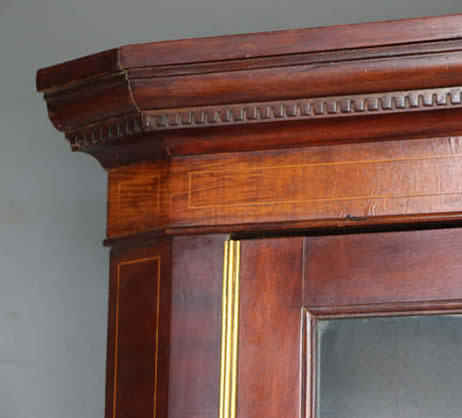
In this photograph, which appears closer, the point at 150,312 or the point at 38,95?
the point at 150,312

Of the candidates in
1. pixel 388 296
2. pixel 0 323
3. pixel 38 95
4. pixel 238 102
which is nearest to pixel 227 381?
pixel 388 296

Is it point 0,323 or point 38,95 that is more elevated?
point 38,95

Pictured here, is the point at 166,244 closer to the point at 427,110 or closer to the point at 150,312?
the point at 150,312

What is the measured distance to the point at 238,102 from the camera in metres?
1.09

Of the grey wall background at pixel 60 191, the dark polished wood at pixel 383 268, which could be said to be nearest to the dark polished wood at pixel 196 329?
the dark polished wood at pixel 383 268

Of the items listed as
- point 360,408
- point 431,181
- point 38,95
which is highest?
point 38,95

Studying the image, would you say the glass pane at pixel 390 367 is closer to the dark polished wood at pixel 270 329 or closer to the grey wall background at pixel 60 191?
the dark polished wood at pixel 270 329

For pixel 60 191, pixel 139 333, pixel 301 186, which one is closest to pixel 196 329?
pixel 139 333

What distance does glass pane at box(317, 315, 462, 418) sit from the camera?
40.9 inches

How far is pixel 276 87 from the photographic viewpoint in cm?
107

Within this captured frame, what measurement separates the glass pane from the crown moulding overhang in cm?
21

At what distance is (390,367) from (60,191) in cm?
84

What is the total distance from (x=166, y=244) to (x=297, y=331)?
185mm

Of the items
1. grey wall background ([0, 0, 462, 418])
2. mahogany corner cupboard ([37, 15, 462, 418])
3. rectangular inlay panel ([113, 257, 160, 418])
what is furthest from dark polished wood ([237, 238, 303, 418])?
grey wall background ([0, 0, 462, 418])
